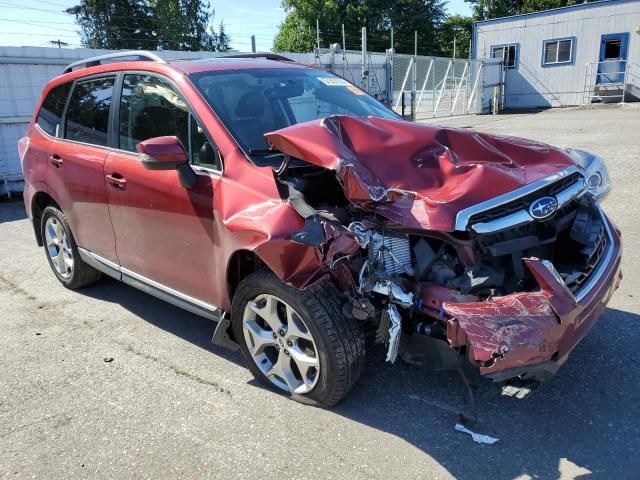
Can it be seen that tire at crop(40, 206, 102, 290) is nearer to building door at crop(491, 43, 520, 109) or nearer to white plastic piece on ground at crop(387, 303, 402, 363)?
white plastic piece on ground at crop(387, 303, 402, 363)

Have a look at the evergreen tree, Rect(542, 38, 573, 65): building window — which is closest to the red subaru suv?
Rect(542, 38, 573, 65): building window

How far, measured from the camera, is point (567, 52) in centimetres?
2472

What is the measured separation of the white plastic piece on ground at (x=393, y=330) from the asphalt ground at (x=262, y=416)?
0.50 metres

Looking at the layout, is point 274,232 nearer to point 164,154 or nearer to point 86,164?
point 164,154

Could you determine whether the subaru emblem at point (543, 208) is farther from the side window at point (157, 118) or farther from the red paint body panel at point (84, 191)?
the red paint body panel at point (84, 191)

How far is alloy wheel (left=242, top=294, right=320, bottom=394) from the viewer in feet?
9.64

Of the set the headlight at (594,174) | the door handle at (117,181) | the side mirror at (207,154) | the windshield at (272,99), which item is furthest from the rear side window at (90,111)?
the headlight at (594,174)

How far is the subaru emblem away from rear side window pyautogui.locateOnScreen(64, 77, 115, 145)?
302cm

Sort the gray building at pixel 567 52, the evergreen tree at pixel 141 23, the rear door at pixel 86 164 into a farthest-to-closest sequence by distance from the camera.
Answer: the evergreen tree at pixel 141 23 < the gray building at pixel 567 52 < the rear door at pixel 86 164

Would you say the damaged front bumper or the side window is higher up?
the side window

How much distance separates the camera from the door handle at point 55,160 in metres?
4.42

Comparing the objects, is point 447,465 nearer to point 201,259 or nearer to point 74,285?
point 201,259

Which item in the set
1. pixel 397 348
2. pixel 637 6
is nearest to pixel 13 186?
pixel 397 348

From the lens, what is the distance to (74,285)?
196 inches
